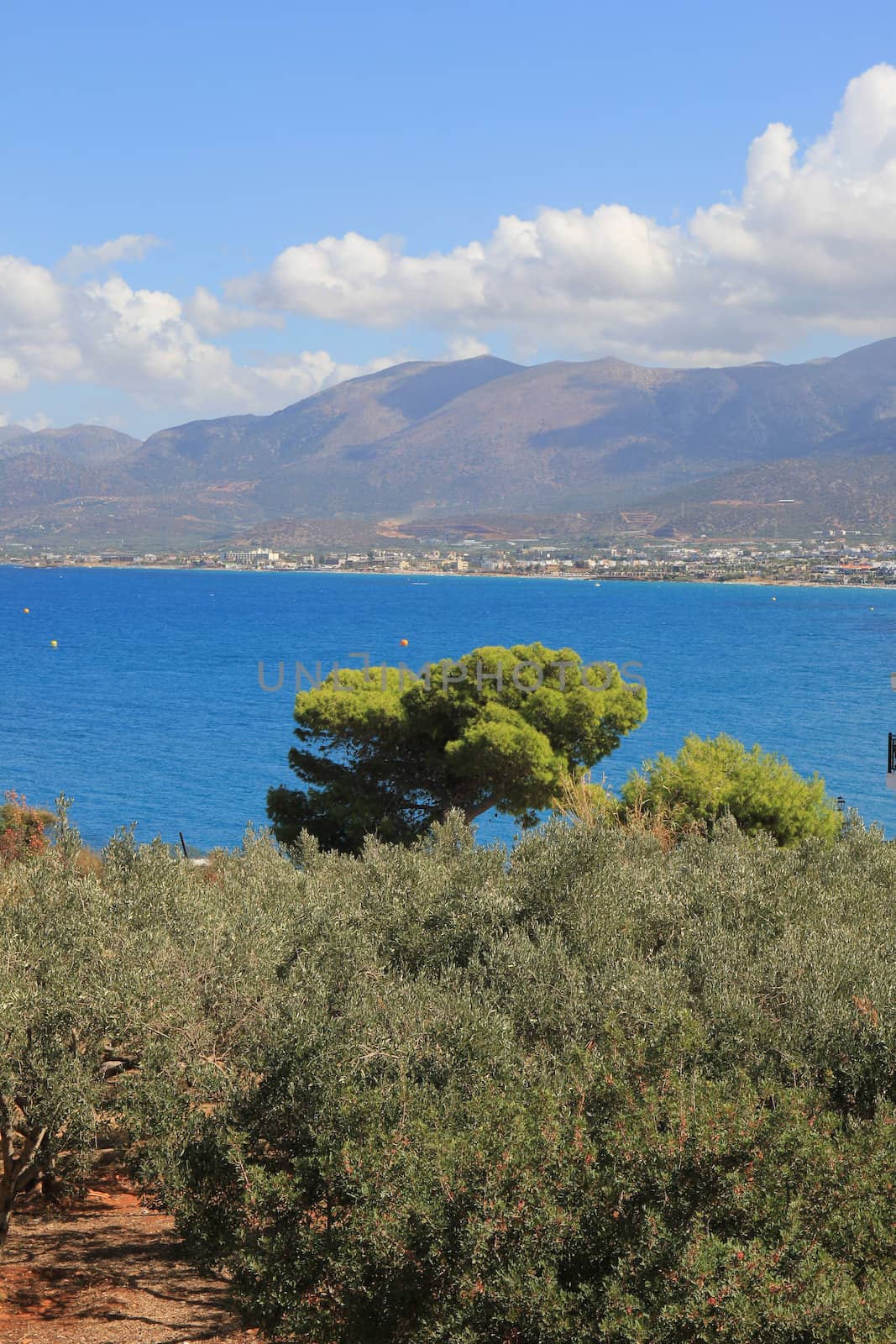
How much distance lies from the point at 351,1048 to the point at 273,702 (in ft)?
220

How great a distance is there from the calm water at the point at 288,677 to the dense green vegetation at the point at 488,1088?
31.1 metres

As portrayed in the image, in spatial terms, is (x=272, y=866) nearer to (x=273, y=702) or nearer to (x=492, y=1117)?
(x=492, y=1117)

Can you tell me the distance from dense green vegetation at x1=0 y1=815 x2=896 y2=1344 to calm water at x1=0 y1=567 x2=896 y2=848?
102 feet

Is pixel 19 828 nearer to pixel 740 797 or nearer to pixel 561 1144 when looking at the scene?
pixel 740 797

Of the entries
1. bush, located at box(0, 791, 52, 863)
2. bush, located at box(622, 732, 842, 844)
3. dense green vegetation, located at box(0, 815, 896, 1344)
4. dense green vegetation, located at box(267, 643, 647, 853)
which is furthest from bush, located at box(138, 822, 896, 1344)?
dense green vegetation, located at box(267, 643, 647, 853)

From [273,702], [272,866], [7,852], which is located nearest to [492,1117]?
[272,866]

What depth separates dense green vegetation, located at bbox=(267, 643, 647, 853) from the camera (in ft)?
74.1

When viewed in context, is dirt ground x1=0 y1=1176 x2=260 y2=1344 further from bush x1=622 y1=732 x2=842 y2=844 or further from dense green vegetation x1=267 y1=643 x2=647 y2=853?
dense green vegetation x1=267 y1=643 x2=647 y2=853

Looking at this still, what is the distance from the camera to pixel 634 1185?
461 cm

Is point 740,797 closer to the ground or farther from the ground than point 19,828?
farther from the ground

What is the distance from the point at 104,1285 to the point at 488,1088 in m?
3.19

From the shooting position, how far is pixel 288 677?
3307 inches

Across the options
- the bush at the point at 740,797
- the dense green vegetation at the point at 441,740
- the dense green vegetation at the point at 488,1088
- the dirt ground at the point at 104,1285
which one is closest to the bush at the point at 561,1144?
the dense green vegetation at the point at 488,1088

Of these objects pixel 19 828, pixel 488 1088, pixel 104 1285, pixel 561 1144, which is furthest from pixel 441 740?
pixel 561 1144
